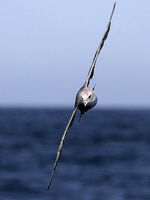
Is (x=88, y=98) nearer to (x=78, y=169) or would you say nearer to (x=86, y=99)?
(x=86, y=99)

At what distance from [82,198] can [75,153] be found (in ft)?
85.7

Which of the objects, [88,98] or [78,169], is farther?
[78,169]

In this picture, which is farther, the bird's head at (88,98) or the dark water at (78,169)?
the dark water at (78,169)

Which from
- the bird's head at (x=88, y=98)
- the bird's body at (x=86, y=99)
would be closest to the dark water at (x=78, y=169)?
the bird's body at (x=86, y=99)

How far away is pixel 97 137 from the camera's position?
280 feet

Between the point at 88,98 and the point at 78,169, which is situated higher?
the point at 78,169

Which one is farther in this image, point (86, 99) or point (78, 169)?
point (78, 169)

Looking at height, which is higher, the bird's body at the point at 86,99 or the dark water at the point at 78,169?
the dark water at the point at 78,169

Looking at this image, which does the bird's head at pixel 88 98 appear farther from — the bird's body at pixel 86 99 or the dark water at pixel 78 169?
the dark water at pixel 78 169

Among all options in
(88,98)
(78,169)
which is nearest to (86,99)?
(88,98)

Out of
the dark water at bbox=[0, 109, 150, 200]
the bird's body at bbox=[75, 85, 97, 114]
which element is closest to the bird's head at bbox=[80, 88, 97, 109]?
the bird's body at bbox=[75, 85, 97, 114]

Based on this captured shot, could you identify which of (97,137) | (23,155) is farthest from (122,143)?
(23,155)

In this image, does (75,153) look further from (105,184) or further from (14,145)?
(105,184)

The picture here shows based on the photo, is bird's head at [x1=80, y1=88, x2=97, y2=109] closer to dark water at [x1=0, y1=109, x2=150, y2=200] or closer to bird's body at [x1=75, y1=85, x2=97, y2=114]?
bird's body at [x1=75, y1=85, x2=97, y2=114]
